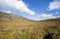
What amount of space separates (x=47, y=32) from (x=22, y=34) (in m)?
3.77

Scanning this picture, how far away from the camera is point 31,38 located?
57.8 ft

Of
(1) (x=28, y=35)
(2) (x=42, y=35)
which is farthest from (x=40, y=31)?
(1) (x=28, y=35)

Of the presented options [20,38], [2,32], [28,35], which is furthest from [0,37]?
[28,35]

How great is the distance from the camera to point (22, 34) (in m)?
17.7

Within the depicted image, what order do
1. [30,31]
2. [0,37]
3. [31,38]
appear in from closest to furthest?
[0,37] < [31,38] < [30,31]

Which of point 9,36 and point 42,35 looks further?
point 42,35

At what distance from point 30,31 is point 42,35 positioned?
80.5 inches

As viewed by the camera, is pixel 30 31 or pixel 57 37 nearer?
pixel 57 37

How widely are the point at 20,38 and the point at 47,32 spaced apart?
4.20 metres

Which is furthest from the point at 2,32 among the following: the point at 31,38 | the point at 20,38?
the point at 31,38

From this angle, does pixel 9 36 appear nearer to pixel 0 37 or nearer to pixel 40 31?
pixel 0 37

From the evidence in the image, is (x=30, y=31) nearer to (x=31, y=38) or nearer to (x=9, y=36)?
(x=31, y=38)

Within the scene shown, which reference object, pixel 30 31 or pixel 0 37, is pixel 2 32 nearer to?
pixel 0 37

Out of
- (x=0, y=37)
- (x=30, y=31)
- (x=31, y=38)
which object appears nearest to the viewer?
(x=0, y=37)
